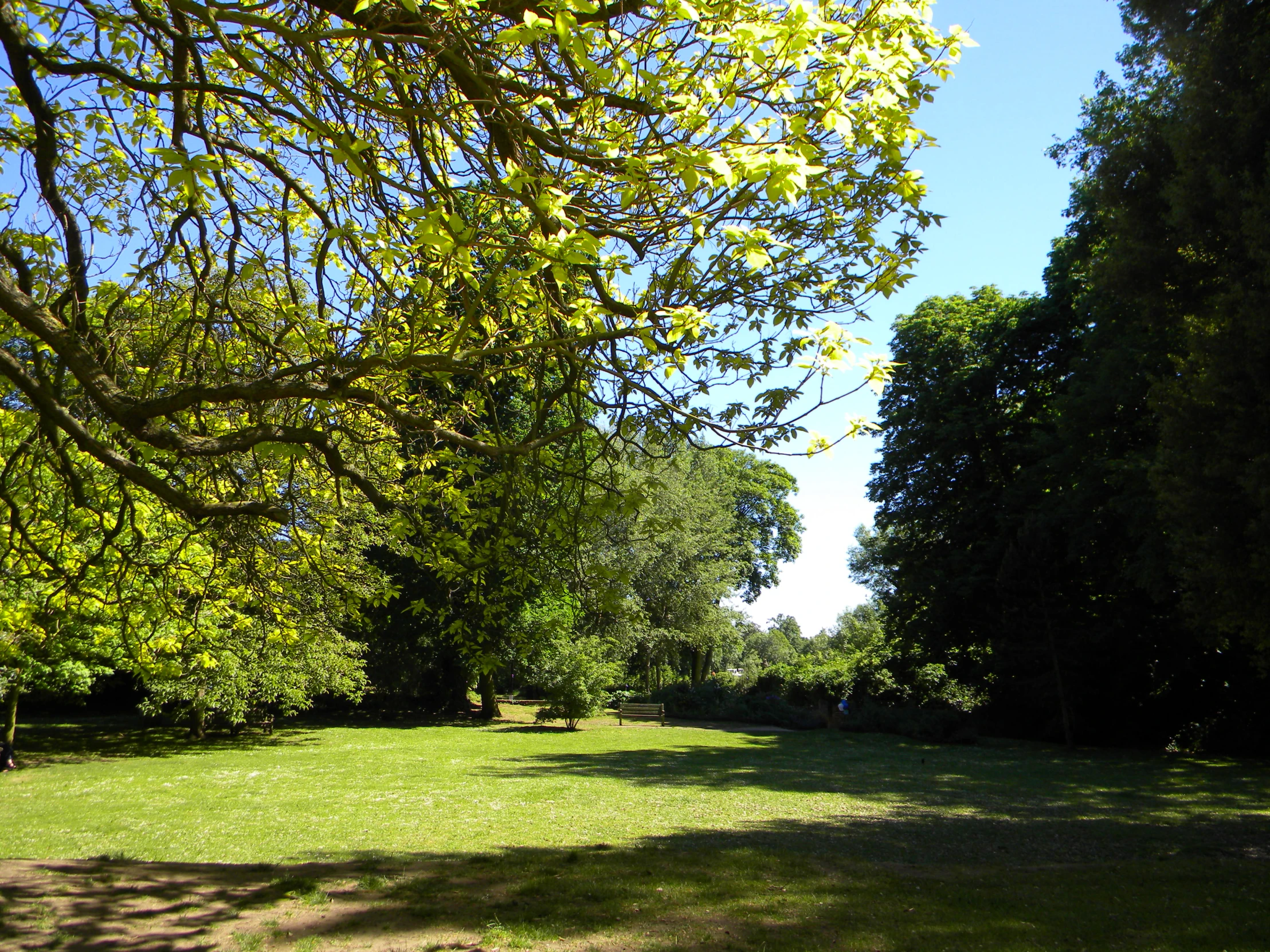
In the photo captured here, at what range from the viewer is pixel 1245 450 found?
11.8 m

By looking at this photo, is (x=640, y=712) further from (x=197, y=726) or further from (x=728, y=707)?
(x=197, y=726)

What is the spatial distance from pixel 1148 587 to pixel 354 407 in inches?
744

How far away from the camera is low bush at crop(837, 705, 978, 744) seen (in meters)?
24.3

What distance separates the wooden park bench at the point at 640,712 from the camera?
3203 cm

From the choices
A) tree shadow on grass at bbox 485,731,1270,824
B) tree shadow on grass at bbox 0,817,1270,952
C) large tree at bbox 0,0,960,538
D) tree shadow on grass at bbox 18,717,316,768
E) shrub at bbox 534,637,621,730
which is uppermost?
large tree at bbox 0,0,960,538

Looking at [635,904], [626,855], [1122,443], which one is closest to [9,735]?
[626,855]

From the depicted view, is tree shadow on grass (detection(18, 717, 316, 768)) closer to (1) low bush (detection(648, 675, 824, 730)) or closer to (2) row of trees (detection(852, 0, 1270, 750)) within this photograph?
(1) low bush (detection(648, 675, 824, 730))

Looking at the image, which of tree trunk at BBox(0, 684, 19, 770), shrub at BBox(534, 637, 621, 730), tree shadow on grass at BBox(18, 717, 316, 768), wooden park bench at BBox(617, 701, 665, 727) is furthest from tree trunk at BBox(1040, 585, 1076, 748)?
tree trunk at BBox(0, 684, 19, 770)

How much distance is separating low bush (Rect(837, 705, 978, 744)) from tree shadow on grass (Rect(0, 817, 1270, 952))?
16.5 meters

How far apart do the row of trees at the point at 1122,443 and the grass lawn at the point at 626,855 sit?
13.5 feet

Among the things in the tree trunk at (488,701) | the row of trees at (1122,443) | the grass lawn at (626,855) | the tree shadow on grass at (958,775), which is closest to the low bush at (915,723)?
the tree shadow on grass at (958,775)

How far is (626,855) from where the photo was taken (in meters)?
8.59

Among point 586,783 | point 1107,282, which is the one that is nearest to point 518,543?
point 586,783

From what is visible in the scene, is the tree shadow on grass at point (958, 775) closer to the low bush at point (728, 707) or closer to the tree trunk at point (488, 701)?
the low bush at point (728, 707)
